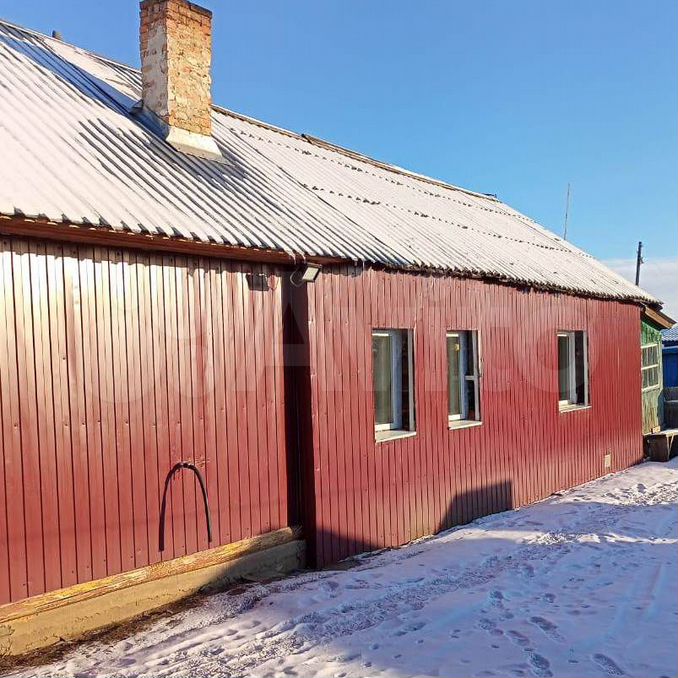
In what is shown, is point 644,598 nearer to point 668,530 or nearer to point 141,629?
point 668,530

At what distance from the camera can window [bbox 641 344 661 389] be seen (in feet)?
51.1

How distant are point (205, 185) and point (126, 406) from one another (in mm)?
2503

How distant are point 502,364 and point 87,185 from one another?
601 cm

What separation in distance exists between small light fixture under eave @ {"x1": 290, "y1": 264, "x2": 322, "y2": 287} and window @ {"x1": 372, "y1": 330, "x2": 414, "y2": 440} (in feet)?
4.86

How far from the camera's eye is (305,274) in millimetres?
6660

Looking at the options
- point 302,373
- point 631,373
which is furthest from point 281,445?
point 631,373

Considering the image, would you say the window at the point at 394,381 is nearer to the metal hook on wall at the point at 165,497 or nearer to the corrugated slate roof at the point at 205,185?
the corrugated slate roof at the point at 205,185

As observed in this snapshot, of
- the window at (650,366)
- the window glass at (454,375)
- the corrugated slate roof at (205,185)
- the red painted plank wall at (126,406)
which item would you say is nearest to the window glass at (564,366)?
the corrugated slate roof at (205,185)

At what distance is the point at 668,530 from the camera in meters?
7.81

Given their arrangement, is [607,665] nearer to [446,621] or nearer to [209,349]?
[446,621]

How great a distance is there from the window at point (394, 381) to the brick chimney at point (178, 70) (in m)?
2.84

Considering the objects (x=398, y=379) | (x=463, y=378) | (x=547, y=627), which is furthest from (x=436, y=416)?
(x=547, y=627)

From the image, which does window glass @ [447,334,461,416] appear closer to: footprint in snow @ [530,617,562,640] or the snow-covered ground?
the snow-covered ground

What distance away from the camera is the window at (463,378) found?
9016mm
